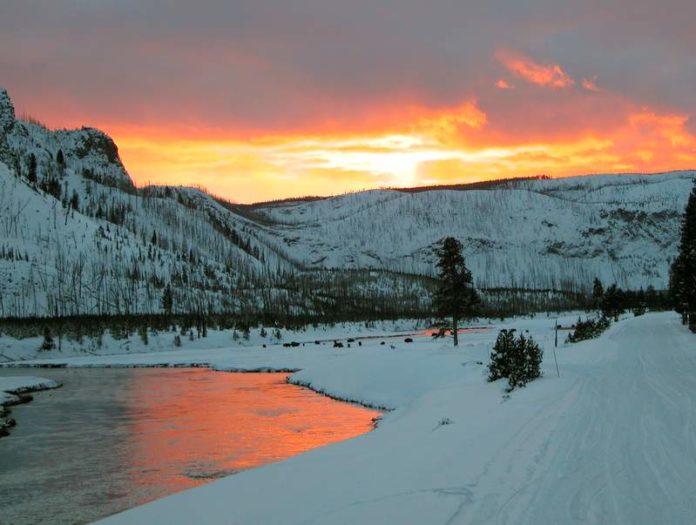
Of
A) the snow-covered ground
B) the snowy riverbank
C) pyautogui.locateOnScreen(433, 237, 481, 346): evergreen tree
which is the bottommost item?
the snowy riverbank

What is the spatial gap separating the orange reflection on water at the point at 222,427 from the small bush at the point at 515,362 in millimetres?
5946

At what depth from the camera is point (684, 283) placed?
188ft

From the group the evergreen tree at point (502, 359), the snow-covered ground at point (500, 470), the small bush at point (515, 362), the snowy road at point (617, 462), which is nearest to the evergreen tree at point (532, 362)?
the small bush at point (515, 362)

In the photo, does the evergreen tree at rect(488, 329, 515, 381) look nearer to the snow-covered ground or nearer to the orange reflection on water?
the snow-covered ground

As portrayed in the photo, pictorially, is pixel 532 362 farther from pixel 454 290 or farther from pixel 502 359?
pixel 454 290

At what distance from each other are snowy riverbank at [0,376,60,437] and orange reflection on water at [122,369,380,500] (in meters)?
5.36

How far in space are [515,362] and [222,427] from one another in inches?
485

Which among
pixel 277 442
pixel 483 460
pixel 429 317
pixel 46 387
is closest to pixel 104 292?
pixel 429 317

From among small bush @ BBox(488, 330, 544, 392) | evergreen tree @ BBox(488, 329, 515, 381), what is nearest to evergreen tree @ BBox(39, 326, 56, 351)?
small bush @ BBox(488, 330, 544, 392)

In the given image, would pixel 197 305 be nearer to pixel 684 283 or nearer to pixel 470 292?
pixel 470 292

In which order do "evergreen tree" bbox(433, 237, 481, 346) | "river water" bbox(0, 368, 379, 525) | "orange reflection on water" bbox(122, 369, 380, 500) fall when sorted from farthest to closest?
"evergreen tree" bbox(433, 237, 481, 346) → "orange reflection on water" bbox(122, 369, 380, 500) → "river water" bbox(0, 368, 379, 525)

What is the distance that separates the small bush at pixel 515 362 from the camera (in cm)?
2391

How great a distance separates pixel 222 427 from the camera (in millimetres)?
25297

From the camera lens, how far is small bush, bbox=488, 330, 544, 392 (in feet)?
78.4
